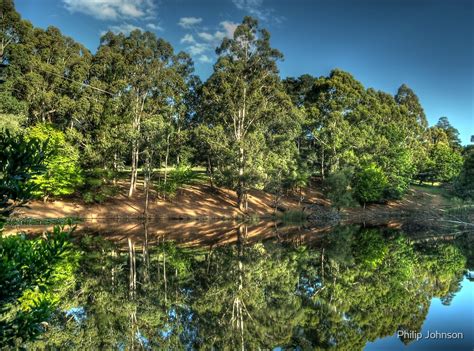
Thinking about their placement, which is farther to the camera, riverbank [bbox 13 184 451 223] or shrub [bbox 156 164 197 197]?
shrub [bbox 156 164 197 197]

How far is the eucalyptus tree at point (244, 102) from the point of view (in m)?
43.1

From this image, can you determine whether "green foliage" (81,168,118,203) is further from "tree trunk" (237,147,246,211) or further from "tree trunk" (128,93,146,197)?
"tree trunk" (237,147,246,211)

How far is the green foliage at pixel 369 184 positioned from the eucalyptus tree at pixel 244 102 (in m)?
12.0

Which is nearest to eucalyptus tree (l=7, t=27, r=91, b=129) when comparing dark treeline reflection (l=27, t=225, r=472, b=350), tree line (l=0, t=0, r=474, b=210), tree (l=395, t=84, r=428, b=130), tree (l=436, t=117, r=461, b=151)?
tree line (l=0, t=0, r=474, b=210)

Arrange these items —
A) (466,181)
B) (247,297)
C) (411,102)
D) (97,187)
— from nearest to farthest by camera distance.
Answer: (247,297) → (97,187) → (466,181) → (411,102)

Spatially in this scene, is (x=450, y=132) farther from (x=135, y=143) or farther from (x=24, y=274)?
(x=24, y=274)

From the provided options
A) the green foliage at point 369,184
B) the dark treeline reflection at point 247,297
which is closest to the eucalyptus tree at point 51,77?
the dark treeline reflection at point 247,297

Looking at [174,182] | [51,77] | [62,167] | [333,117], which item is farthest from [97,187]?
[333,117]

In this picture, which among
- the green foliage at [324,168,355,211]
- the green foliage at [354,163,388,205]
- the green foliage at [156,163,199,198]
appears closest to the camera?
the green foliage at [156,163,199,198]

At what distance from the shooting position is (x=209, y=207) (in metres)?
45.2

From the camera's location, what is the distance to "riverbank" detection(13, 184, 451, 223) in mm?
40094

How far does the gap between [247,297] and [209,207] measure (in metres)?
32.6

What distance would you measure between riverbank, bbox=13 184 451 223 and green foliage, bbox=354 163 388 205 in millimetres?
1856

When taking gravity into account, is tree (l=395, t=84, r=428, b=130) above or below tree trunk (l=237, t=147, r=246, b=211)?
above
